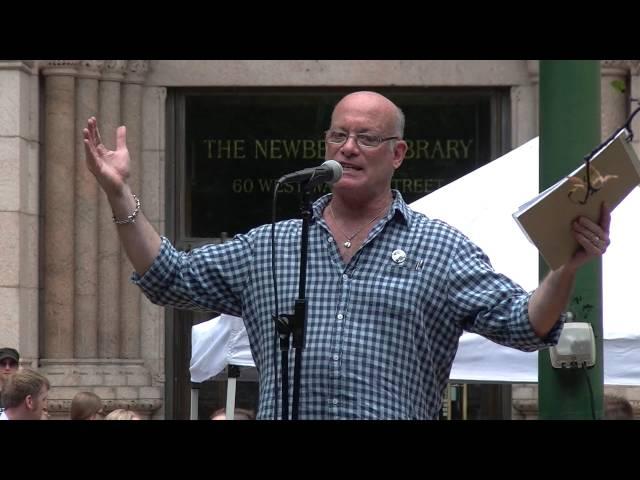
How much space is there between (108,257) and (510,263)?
596 centimetres

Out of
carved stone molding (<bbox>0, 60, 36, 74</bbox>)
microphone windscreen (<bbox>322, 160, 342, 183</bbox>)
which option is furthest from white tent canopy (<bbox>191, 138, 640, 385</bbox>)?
carved stone molding (<bbox>0, 60, 36, 74</bbox>)

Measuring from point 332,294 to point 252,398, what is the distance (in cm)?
811

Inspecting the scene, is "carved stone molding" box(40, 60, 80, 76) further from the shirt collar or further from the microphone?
the microphone

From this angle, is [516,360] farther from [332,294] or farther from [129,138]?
[129,138]

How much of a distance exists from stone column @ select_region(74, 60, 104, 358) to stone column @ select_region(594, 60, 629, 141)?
14.6ft

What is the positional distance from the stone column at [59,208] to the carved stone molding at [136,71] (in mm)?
498

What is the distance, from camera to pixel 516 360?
6559 mm

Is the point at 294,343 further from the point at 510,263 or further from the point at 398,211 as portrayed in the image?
the point at 510,263

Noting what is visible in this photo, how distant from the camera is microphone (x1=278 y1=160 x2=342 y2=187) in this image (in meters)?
3.55

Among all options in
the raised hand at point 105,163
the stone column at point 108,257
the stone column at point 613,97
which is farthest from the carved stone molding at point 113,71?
the raised hand at point 105,163
